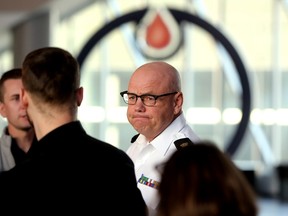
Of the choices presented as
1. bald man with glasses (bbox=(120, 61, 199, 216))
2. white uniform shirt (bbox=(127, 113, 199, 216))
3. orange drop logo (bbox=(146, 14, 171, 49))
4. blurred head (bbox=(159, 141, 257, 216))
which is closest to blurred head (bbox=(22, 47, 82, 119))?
blurred head (bbox=(159, 141, 257, 216))

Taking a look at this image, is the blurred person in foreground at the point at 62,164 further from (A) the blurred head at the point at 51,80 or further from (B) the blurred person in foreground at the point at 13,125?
(B) the blurred person in foreground at the point at 13,125

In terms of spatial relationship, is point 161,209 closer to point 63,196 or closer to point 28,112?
point 63,196

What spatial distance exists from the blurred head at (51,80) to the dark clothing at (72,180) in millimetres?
70

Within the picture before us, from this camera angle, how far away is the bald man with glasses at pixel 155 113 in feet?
11.8

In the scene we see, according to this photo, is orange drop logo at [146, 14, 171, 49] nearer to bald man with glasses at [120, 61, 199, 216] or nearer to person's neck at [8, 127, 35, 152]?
person's neck at [8, 127, 35, 152]

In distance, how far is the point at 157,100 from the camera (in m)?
3.75

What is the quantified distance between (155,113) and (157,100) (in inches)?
2.7

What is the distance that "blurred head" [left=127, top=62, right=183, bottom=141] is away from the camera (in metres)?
3.69

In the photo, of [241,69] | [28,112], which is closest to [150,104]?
[28,112]

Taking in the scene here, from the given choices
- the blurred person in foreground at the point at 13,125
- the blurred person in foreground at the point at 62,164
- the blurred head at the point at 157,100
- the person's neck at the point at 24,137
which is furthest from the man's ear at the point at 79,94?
the person's neck at the point at 24,137

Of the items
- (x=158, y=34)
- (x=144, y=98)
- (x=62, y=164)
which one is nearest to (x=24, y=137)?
(x=144, y=98)

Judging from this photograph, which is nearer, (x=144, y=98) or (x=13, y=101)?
(x=144, y=98)

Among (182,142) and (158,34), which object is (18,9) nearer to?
(158,34)

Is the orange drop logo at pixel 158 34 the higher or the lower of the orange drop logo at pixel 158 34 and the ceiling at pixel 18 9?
the lower
